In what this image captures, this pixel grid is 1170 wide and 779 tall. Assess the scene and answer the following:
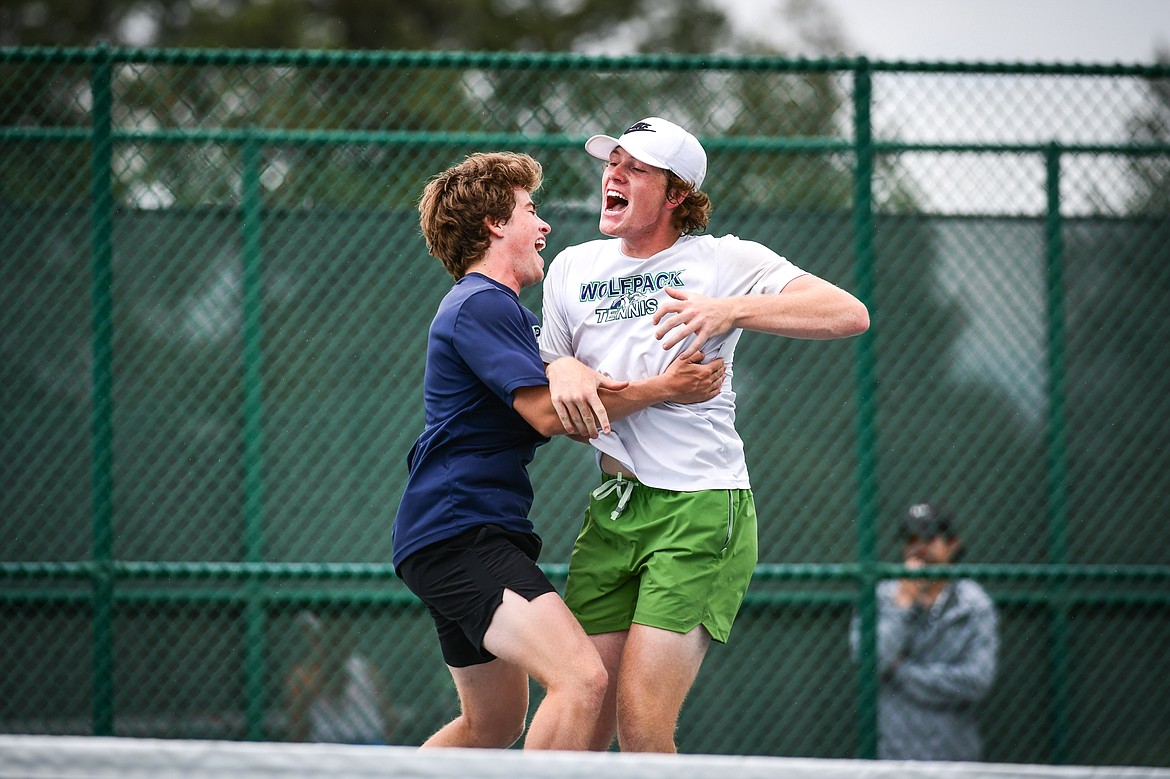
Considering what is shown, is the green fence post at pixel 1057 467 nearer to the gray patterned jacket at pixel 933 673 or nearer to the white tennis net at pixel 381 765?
the gray patterned jacket at pixel 933 673

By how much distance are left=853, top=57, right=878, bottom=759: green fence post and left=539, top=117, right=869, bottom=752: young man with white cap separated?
1536 mm

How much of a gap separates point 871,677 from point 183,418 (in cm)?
300

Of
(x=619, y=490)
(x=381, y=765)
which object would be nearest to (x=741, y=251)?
(x=619, y=490)

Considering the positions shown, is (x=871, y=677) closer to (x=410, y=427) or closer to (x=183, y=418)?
(x=410, y=427)

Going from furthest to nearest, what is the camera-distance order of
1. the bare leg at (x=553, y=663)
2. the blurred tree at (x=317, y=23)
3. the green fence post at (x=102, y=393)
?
the blurred tree at (x=317, y=23) → the green fence post at (x=102, y=393) → the bare leg at (x=553, y=663)

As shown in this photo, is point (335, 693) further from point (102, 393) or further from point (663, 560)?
point (663, 560)

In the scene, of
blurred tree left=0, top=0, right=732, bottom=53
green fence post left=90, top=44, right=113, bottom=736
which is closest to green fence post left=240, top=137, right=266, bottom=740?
green fence post left=90, top=44, right=113, bottom=736

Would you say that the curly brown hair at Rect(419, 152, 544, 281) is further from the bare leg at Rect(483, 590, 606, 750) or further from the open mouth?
the bare leg at Rect(483, 590, 606, 750)

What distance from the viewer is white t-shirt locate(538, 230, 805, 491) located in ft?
10.0

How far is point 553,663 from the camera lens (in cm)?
275

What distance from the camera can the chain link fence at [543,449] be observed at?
4.71 m

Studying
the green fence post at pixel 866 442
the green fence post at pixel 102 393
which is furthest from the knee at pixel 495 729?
the green fence post at pixel 102 393

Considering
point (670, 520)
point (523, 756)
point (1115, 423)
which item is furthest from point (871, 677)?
point (523, 756)

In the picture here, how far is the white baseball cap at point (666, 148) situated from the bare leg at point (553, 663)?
1.17 m
